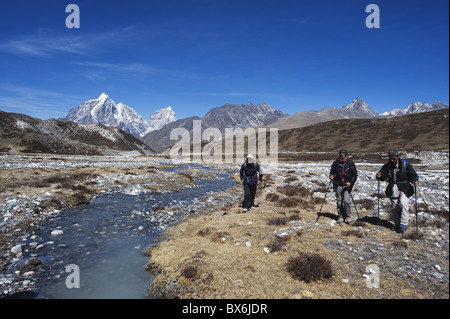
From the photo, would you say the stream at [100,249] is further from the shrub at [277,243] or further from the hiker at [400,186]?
the hiker at [400,186]

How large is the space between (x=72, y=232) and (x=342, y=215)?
44.3 feet

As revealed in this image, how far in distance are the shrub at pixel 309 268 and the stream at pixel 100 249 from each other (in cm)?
456

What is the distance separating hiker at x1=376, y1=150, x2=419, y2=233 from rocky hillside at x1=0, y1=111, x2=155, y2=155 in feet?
370

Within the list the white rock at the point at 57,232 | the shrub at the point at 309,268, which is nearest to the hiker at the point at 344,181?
the shrub at the point at 309,268

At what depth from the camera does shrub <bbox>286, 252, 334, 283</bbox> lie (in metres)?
6.75

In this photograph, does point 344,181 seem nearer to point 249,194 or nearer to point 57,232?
point 249,194

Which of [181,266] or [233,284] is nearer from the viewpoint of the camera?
[233,284]

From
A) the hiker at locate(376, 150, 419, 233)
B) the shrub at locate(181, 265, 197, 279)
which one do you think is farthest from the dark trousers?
the shrub at locate(181, 265, 197, 279)

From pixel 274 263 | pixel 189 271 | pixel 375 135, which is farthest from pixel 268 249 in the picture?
pixel 375 135

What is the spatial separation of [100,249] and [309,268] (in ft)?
27.6

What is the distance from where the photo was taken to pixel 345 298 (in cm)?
587
